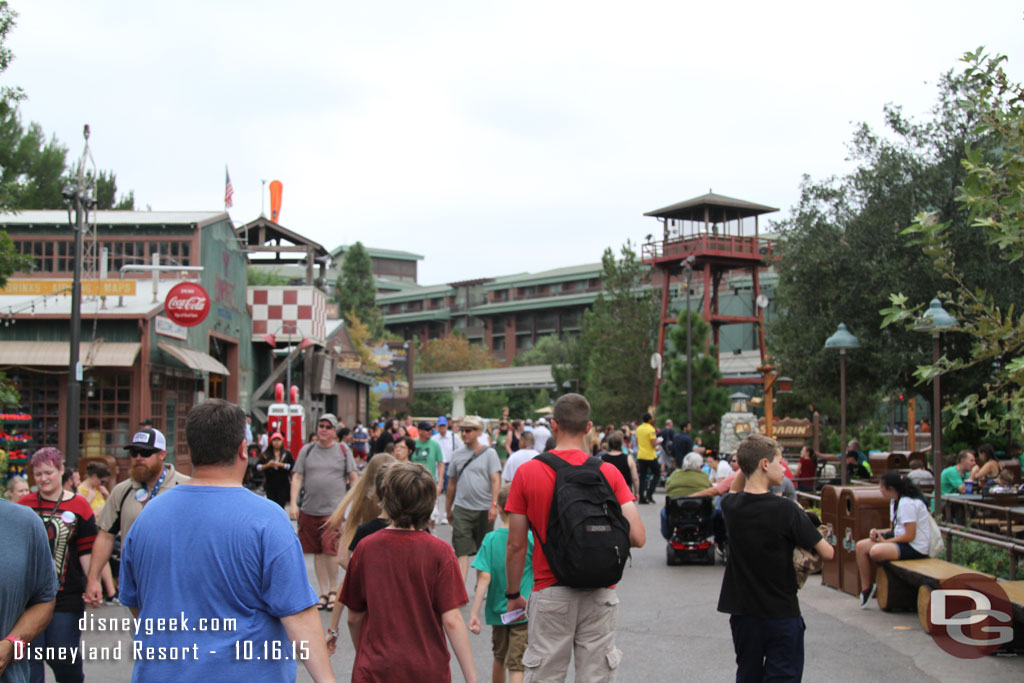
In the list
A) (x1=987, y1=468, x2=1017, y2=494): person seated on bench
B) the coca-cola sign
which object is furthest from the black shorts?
the coca-cola sign

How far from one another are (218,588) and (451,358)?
82123mm

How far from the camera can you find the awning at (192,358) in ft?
76.4

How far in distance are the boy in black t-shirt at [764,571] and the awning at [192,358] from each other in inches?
789

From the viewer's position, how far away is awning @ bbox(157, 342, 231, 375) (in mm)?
23297

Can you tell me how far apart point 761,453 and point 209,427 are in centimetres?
302

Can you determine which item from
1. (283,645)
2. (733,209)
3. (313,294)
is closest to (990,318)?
(283,645)

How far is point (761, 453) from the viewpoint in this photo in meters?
5.30

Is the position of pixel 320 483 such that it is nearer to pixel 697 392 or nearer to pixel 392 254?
pixel 697 392

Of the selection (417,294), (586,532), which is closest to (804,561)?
(586,532)

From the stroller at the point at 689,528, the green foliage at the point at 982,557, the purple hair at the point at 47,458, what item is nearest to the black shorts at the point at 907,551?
the green foliage at the point at 982,557

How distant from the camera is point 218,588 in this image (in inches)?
130

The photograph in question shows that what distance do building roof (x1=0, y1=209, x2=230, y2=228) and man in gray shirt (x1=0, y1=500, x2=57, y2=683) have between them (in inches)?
942

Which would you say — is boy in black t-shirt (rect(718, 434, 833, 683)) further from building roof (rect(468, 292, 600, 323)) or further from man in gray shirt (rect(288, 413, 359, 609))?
building roof (rect(468, 292, 600, 323))

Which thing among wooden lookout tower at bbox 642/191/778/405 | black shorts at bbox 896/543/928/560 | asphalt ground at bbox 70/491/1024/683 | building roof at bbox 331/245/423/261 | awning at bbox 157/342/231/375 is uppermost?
building roof at bbox 331/245/423/261
